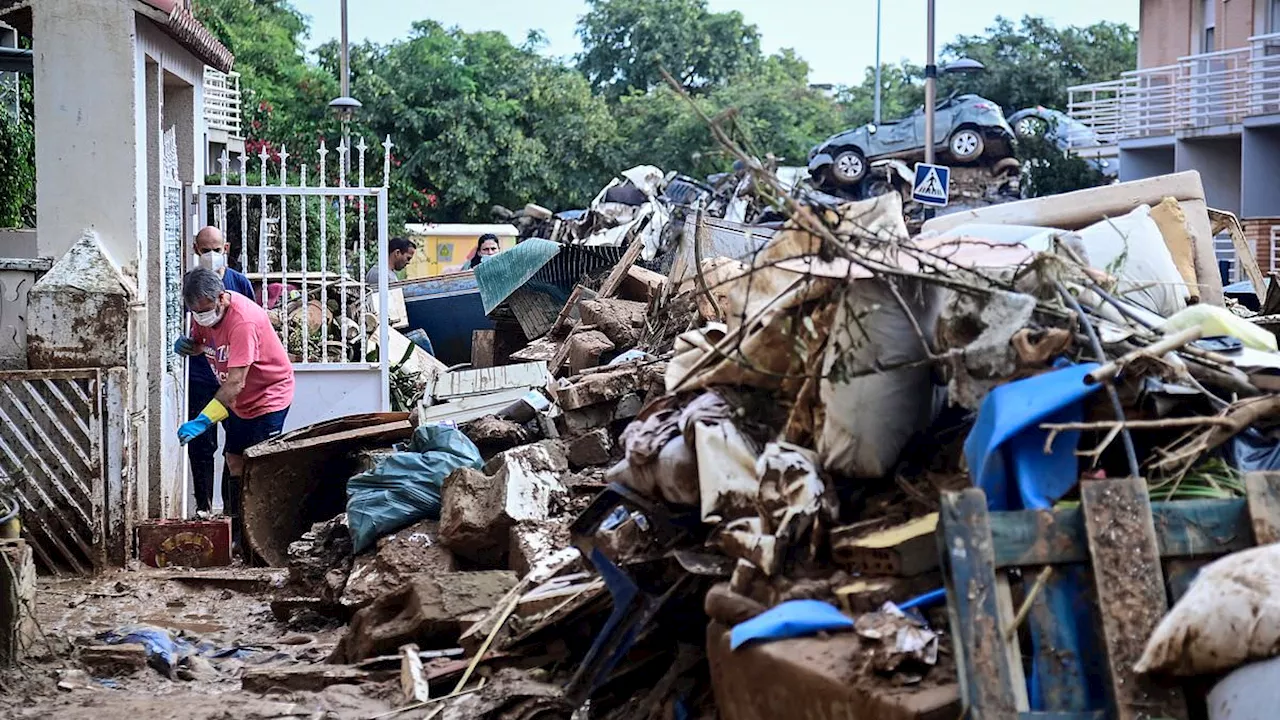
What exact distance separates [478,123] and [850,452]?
3075 centimetres

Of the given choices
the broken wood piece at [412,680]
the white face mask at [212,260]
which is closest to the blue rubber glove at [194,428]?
the white face mask at [212,260]

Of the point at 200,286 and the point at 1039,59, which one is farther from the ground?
the point at 1039,59

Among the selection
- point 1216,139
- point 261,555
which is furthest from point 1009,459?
point 1216,139

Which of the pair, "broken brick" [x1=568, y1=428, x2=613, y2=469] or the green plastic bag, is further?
"broken brick" [x1=568, y1=428, x2=613, y2=469]

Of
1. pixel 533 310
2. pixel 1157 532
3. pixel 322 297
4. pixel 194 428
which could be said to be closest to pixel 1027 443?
pixel 1157 532

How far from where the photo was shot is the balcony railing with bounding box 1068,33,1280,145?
862 inches

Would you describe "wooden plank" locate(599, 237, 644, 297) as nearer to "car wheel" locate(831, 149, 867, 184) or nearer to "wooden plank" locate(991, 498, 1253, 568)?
"wooden plank" locate(991, 498, 1253, 568)

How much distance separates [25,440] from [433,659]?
11.8ft

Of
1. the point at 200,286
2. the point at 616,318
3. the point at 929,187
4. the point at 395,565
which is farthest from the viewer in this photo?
the point at 929,187

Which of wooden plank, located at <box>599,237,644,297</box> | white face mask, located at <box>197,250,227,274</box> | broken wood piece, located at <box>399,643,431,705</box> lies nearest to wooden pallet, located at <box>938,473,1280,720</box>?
broken wood piece, located at <box>399,643,431,705</box>

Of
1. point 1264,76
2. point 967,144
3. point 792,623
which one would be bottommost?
point 792,623

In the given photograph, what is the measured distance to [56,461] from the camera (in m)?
8.29

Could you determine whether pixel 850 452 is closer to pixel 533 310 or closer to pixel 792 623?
pixel 792 623

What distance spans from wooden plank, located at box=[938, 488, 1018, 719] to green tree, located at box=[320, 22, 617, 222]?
28387 millimetres
